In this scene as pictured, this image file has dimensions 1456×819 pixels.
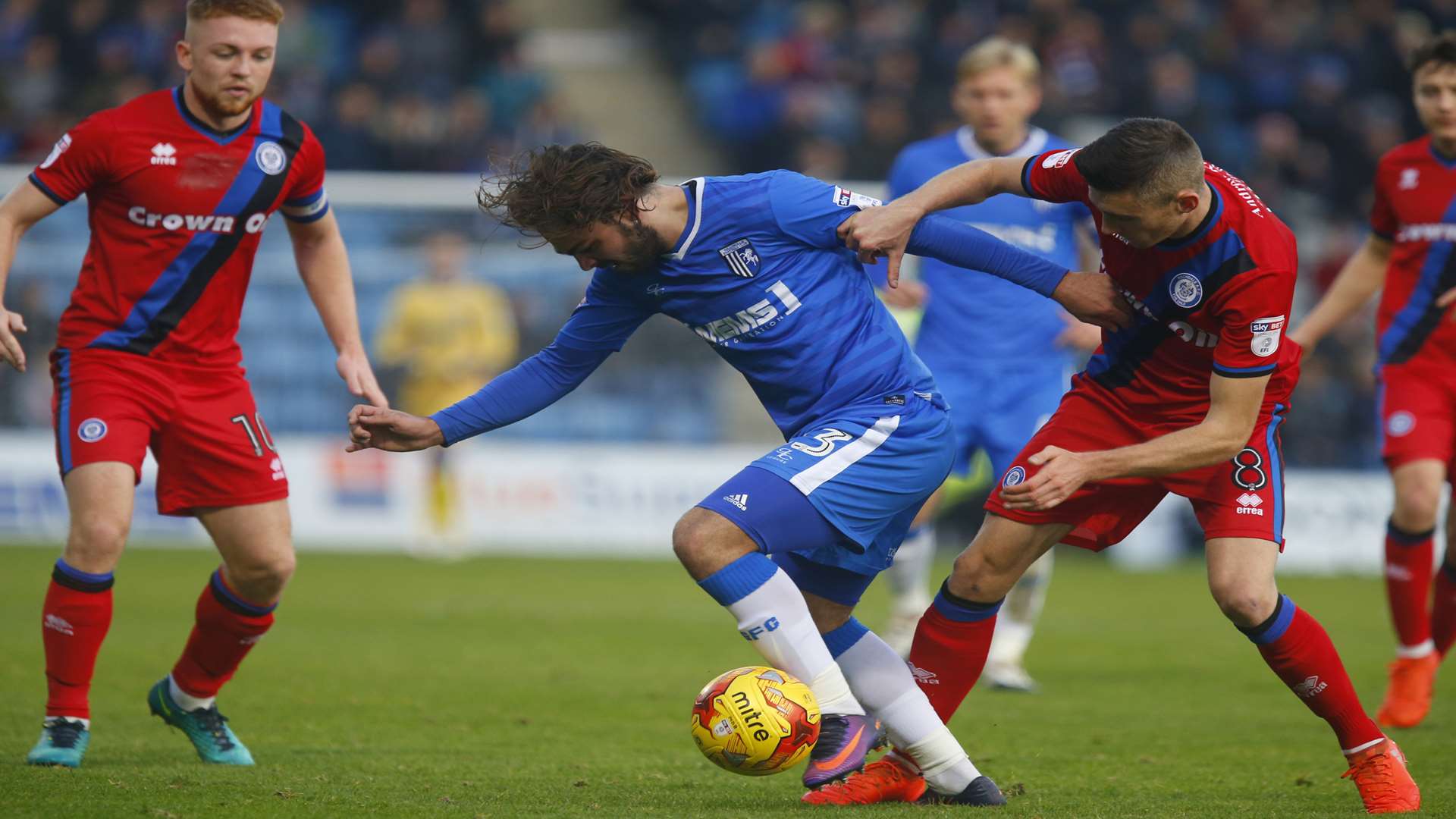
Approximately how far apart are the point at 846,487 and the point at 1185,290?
1.15 metres

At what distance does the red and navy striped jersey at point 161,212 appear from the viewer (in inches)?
222

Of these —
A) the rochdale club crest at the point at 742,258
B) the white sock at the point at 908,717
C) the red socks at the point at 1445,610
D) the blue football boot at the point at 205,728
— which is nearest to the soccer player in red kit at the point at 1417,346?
the red socks at the point at 1445,610

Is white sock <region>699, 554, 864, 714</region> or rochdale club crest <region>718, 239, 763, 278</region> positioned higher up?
rochdale club crest <region>718, 239, 763, 278</region>

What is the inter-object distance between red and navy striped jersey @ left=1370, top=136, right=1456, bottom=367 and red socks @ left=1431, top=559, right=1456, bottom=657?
94 cm

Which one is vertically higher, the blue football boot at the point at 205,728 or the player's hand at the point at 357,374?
the player's hand at the point at 357,374

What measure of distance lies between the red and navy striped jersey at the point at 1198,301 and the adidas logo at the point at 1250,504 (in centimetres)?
29

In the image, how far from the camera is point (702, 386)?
16500 mm

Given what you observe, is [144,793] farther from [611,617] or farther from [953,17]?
[953,17]

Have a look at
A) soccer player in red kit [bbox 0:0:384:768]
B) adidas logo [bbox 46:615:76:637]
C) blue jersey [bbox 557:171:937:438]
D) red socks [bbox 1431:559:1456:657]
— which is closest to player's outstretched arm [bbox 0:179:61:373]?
soccer player in red kit [bbox 0:0:384:768]

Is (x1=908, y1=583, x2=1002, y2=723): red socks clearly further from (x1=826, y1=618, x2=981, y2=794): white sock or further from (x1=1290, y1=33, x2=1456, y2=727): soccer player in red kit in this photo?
(x1=1290, y1=33, x2=1456, y2=727): soccer player in red kit

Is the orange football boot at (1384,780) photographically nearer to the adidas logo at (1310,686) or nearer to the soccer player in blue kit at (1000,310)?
the adidas logo at (1310,686)

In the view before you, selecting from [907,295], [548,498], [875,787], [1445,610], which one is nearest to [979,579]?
[875,787]

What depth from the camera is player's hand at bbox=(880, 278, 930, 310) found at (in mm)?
7992

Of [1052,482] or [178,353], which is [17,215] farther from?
[1052,482]
